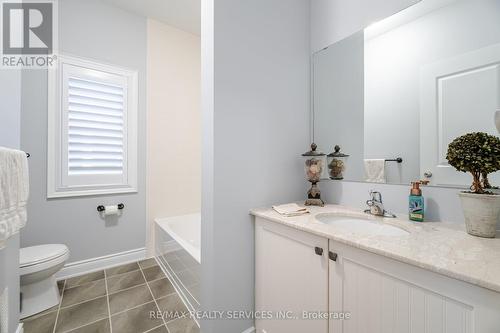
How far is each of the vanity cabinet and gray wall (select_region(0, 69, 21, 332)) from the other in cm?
136

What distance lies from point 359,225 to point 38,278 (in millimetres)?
2260

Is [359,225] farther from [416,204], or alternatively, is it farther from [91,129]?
[91,129]

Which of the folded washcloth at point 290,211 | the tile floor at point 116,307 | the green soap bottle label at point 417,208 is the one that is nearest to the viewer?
the green soap bottle label at point 417,208

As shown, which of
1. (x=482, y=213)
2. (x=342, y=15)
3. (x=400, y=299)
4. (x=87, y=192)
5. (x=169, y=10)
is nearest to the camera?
(x=400, y=299)

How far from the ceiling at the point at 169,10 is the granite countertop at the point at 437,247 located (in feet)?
8.18

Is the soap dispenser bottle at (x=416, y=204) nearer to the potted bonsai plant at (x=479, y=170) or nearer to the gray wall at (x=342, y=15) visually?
the potted bonsai plant at (x=479, y=170)

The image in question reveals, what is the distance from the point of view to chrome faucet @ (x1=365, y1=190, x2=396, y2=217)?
1.15 meters

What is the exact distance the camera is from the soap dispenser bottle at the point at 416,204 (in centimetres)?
101

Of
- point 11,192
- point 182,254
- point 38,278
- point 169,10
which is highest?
point 169,10

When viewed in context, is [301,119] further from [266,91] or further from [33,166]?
[33,166]

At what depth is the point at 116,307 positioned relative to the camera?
1.56 meters

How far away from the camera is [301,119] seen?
1.56 m

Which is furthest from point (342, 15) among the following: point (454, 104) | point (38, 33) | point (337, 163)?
point (38, 33)

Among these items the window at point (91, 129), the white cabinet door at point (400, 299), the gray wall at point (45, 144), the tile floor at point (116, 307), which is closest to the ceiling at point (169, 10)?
the gray wall at point (45, 144)
